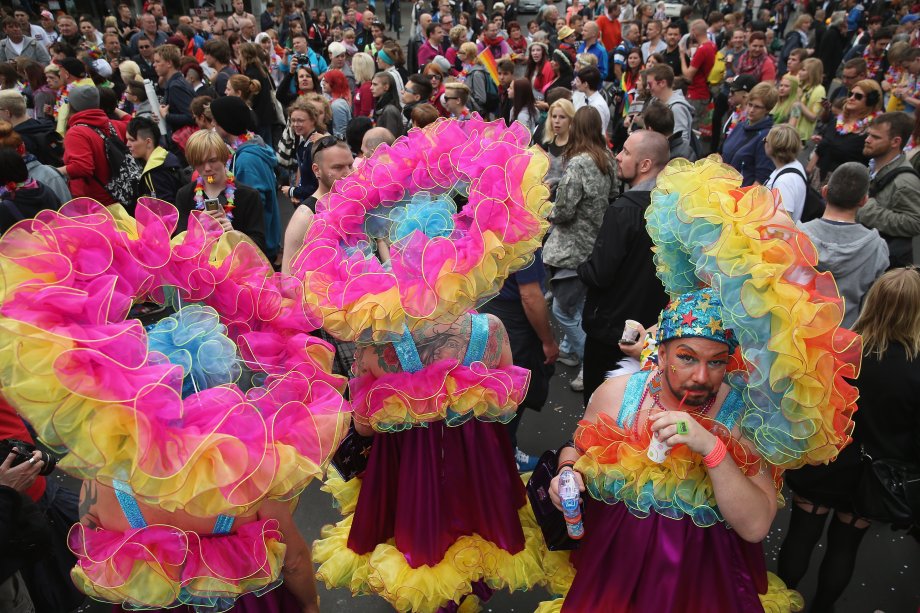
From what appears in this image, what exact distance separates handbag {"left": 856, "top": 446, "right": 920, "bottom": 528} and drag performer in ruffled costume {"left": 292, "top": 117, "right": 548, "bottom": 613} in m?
1.69

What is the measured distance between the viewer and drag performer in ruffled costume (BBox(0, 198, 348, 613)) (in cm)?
153

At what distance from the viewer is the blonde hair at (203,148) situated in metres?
4.71

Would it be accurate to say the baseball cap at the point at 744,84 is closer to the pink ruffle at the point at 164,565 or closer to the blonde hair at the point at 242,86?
the blonde hair at the point at 242,86

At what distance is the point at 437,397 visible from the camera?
8.14 ft

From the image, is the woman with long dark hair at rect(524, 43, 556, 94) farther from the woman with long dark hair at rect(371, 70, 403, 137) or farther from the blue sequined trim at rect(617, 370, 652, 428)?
the blue sequined trim at rect(617, 370, 652, 428)

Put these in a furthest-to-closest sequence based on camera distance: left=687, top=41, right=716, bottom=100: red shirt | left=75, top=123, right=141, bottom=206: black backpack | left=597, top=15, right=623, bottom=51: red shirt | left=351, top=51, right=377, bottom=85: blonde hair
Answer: left=597, top=15, right=623, bottom=51: red shirt, left=687, top=41, right=716, bottom=100: red shirt, left=351, top=51, right=377, bottom=85: blonde hair, left=75, top=123, right=141, bottom=206: black backpack

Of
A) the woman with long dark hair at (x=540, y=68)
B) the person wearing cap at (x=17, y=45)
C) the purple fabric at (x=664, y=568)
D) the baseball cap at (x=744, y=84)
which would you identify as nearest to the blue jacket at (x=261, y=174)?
the purple fabric at (x=664, y=568)

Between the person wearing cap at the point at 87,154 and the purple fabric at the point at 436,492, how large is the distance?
4743mm

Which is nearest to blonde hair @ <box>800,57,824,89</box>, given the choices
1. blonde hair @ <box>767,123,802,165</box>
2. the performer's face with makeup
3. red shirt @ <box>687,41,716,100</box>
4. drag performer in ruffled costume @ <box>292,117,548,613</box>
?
red shirt @ <box>687,41,716,100</box>

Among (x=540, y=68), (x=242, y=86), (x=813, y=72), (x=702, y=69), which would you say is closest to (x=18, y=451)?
(x=242, y=86)

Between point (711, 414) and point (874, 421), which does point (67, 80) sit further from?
point (874, 421)

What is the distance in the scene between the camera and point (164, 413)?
160 centimetres

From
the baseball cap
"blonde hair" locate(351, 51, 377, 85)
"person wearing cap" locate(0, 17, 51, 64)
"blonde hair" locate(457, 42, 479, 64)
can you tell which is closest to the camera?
the baseball cap

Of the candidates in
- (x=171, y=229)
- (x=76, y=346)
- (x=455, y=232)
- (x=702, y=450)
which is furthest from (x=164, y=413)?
(x=702, y=450)
